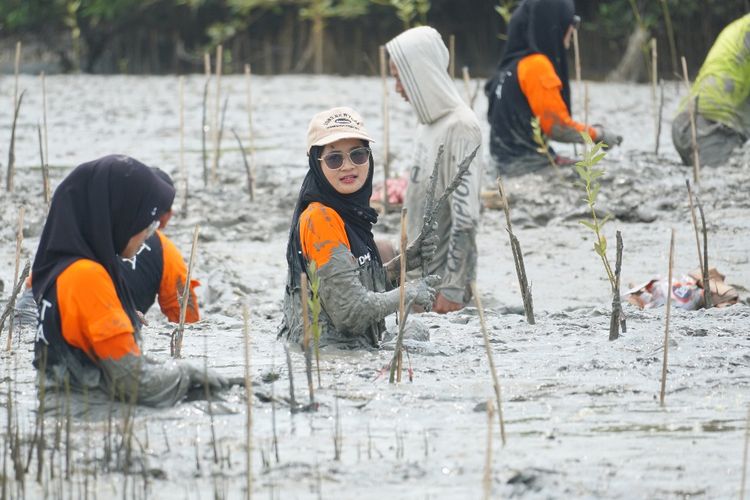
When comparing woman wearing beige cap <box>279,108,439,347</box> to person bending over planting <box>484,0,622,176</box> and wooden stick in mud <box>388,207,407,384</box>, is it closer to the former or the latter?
wooden stick in mud <box>388,207,407,384</box>


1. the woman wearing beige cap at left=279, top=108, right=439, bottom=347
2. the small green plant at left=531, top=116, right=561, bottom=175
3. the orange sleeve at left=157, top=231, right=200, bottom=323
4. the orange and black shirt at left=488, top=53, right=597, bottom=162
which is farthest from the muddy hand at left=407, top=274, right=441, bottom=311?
the orange and black shirt at left=488, top=53, right=597, bottom=162

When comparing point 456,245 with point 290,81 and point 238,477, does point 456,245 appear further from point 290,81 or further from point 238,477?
point 290,81

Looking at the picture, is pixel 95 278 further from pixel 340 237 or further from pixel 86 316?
pixel 340 237

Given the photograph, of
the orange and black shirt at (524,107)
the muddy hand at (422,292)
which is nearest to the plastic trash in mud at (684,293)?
the muddy hand at (422,292)

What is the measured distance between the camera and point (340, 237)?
5.20m

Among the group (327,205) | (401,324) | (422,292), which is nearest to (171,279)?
(327,205)

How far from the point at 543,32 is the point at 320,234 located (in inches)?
193

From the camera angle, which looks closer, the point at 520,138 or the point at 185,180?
the point at 185,180

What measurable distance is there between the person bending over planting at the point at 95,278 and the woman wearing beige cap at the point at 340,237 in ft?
2.79

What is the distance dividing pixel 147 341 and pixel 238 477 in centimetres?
211

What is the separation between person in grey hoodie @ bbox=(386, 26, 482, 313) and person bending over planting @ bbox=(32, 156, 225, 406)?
2.61 m

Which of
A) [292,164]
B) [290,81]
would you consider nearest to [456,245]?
[292,164]

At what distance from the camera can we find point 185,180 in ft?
30.7

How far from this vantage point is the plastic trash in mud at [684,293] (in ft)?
21.9
